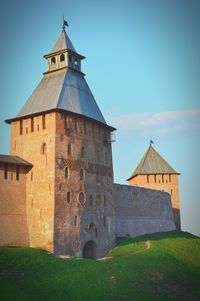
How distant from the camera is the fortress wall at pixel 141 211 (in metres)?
38.9

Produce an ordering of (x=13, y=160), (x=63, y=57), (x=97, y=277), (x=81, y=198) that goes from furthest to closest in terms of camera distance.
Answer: (x=63, y=57)
(x=81, y=198)
(x=13, y=160)
(x=97, y=277)

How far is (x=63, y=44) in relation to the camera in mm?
33625

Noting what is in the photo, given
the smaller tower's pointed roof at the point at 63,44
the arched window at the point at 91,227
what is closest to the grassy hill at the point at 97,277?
the arched window at the point at 91,227

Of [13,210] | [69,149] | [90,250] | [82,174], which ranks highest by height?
[69,149]

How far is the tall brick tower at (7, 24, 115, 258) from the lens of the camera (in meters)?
27.5

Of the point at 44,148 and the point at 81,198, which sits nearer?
the point at 44,148

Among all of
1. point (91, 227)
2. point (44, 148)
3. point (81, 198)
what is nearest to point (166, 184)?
point (91, 227)

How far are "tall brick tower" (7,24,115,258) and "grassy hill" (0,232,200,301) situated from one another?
296cm

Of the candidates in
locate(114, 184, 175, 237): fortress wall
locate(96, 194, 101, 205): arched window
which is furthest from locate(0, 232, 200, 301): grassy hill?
locate(114, 184, 175, 237): fortress wall

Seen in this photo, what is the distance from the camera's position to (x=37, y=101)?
3114 centimetres

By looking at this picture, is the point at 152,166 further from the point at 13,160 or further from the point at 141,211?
the point at 13,160

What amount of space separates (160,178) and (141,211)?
10.8 meters

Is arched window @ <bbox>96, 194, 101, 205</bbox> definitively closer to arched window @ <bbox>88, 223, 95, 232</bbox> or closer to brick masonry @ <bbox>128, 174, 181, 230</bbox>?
arched window @ <bbox>88, 223, 95, 232</bbox>

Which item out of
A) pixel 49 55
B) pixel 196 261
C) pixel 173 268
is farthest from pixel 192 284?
pixel 49 55
